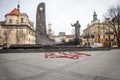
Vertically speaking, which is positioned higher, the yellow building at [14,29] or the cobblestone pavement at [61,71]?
the yellow building at [14,29]

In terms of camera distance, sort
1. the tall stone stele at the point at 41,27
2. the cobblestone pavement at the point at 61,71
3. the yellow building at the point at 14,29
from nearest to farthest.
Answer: the cobblestone pavement at the point at 61,71 < the tall stone stele at the point at 41,27 < the yellow building at the point at 14,29

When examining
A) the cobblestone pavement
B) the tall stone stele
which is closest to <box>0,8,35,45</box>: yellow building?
the tall stone stele

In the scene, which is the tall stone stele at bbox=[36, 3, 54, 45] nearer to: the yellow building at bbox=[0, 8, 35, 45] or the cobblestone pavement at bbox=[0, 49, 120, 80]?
the cobblestone pavement at bbox=[0, 49, 120, 80]

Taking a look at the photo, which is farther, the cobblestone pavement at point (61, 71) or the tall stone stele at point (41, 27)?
the tall stone stele at point (41, 27)

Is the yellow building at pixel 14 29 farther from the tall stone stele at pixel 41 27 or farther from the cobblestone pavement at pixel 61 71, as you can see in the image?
the cobblestone pavement at pixel 61 71

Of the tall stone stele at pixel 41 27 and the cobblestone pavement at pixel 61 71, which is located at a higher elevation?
the tall stone stele at pixel 41 27

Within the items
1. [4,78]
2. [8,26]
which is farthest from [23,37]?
[4,78]

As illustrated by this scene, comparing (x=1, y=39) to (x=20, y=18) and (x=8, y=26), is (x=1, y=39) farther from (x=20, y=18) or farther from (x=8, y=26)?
(x=20, y=18)

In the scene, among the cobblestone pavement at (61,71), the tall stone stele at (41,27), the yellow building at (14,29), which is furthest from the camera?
the yellow building at (14,29)

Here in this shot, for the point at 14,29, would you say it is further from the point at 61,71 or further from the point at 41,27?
the point at 61,71

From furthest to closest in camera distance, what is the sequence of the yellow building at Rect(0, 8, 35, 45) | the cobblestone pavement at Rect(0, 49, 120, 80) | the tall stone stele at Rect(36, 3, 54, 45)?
the yellow building at Rect(0, 8, 35, 45)
the tall stone stele at Rect(36, 3, 54, 45)
the cobblestone pavement at Rect(0, 49, 120, 80)

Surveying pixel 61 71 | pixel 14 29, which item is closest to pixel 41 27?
pixel 61 71

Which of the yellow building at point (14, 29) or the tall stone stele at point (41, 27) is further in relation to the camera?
the yellow building at point (14, 29)

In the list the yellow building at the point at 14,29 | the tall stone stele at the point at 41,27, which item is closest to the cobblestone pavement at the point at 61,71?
the tall stone stele at the point at 41,27
